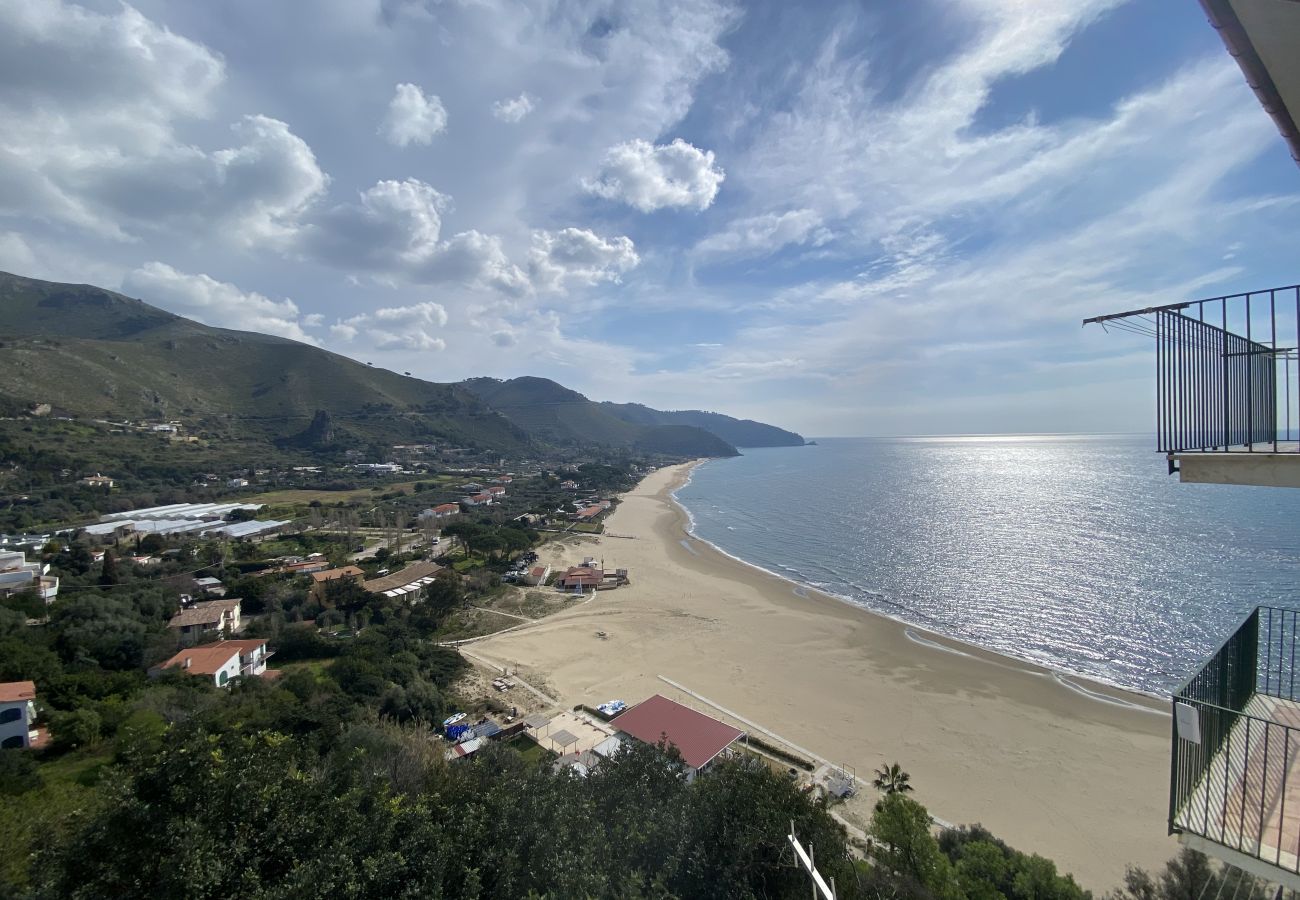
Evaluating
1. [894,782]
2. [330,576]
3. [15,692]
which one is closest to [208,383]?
[330,576]

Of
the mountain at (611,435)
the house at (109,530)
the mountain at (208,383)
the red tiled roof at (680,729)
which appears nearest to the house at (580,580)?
the red tiled roof at (680,729)

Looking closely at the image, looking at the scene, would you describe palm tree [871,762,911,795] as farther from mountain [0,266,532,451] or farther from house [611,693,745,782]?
mountain [0,266,532,451]

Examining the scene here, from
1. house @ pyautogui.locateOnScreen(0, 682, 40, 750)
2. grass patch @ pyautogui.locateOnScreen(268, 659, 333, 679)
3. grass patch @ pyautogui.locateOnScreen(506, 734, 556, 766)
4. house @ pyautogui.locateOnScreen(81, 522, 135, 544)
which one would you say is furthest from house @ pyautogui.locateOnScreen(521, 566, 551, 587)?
house @ pyautogui.locateOnScreen(81, 522, 135, 544)

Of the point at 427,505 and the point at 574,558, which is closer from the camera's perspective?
the point at 574,558

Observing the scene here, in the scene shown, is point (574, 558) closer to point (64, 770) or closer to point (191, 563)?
point (191, 563)

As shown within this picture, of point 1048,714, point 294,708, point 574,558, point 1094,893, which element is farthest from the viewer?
point 574,558

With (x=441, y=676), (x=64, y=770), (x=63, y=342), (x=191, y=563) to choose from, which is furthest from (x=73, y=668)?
(x=63, y=342)

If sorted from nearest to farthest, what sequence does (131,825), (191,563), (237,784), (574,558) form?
1. (131,825)
2. (237,784)
3. (191,563)
4. (574,558)
